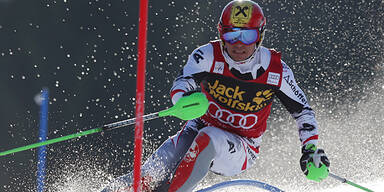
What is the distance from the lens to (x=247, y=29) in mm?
2900

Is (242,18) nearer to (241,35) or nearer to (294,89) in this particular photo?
(241,35)

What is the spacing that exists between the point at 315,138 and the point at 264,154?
4883 mm

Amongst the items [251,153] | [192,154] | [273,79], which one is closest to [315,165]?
[251,153]

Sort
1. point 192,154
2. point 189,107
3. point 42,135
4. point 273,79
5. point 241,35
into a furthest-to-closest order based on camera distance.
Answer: point 42,135 < point 273,79 < point 241,35 < point 192,154 < point 189,107

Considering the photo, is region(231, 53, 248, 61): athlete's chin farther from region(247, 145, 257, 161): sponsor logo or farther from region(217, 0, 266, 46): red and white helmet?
region(247, 145, 257, 161): sponsor logo

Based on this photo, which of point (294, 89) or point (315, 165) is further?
point (294, 89)

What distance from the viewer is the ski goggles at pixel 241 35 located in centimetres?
289

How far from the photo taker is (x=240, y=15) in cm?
292

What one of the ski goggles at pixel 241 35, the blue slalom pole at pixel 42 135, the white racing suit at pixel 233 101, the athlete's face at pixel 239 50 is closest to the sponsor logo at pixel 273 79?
the white racing suit at pixel 233 101

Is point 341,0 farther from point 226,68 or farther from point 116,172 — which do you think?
point 226,68

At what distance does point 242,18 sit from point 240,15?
25 mm

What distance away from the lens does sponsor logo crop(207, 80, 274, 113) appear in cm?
315

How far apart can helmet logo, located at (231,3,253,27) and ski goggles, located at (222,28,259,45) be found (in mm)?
43

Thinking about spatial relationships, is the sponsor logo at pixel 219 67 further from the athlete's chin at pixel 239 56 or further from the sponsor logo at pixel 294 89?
the sponsor logo at pixel 294 89
